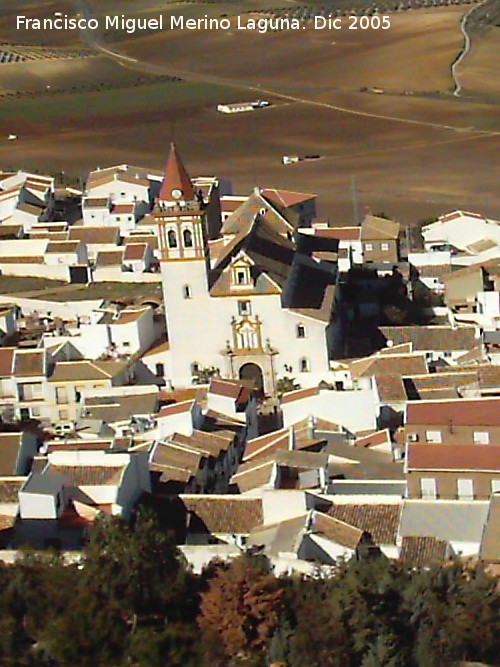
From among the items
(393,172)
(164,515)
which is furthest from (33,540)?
(393,172)

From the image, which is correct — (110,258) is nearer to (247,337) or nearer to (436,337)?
(247,337)

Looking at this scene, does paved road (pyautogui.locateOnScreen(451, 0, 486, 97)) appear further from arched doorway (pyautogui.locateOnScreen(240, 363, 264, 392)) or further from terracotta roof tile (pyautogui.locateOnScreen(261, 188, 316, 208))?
arched doorway (pyautogui.locateOnScreen(240, 363, 264, 392))

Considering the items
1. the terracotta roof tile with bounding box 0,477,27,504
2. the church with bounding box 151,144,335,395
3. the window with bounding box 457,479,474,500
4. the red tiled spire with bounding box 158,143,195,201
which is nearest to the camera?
the terracotta roof tile with bounding box 0,477,27,504

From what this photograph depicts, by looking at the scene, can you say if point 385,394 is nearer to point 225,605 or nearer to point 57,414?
point 57,414

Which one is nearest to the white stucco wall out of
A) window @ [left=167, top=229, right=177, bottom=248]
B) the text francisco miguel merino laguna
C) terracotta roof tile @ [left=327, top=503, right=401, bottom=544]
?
terracotta roof tile @ [left=327, top=503, right=401, bottom=544]

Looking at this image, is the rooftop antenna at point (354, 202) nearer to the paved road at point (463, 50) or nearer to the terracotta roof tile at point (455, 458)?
the terracotta roof tile at point (455, 458)

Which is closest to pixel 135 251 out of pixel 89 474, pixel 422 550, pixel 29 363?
pixel 29 363
